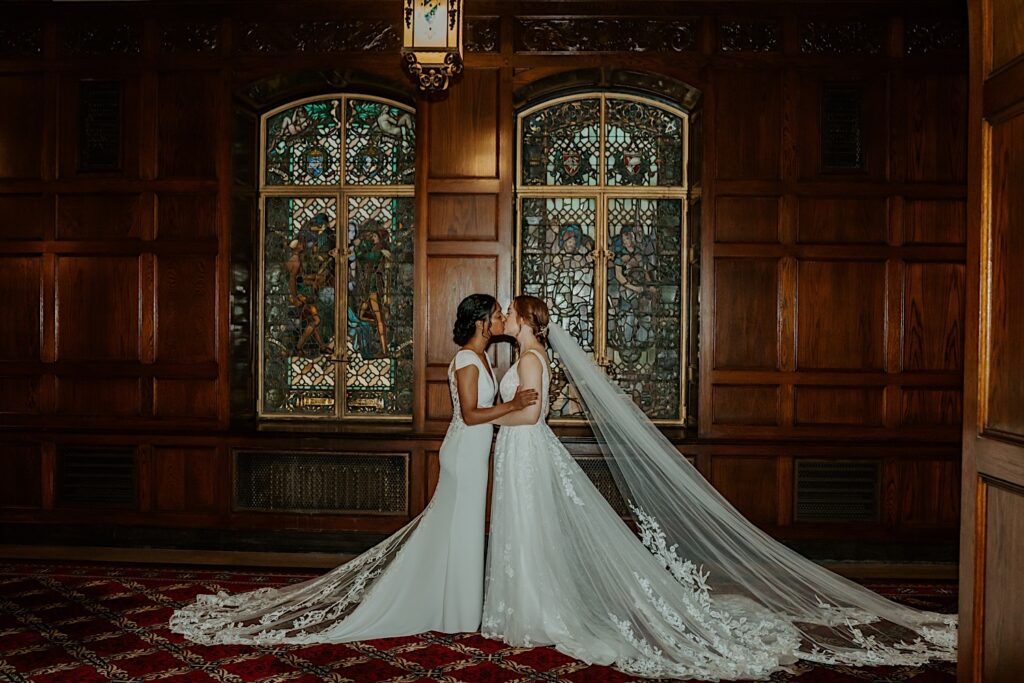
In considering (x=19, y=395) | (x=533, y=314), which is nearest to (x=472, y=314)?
(x=533, y=314)

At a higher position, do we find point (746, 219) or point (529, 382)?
point (746, 219)

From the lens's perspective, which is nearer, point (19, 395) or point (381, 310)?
point (19, 395)

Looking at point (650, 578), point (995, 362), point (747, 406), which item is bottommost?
point (650, 578)

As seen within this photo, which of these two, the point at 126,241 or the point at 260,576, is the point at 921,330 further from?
the point at 126,241

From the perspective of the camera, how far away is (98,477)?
6.27 metres

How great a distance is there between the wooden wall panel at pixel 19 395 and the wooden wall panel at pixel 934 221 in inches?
246

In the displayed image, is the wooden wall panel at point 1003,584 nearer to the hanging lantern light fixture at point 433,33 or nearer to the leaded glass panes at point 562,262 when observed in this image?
the hanging lantern light fixture at point 433,33

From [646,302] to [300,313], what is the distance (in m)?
2.62

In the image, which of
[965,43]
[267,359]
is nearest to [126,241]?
[267,359]

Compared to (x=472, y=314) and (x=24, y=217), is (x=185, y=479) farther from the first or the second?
(x=472, y=314)

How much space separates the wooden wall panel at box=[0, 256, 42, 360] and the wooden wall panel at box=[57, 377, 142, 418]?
34cm

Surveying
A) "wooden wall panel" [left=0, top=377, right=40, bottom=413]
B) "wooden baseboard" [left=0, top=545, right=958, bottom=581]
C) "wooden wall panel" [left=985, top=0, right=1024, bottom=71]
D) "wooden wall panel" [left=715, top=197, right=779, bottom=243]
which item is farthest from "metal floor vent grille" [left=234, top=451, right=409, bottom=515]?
"wooden wall panel" [left=985, top=0, right=1024, bottom=71]

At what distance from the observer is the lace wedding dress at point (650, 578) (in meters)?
3.88

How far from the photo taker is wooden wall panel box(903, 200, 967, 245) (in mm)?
6066
